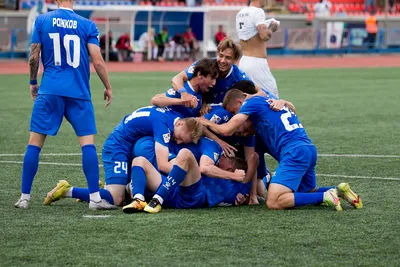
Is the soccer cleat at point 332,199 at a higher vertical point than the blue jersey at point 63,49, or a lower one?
lower

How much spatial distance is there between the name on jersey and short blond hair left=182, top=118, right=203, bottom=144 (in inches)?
52.9

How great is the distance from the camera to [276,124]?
8656mm

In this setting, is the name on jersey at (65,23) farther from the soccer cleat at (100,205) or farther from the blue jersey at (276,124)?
the blue jersey at (276,124)

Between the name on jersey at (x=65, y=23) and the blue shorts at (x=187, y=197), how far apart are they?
161cm

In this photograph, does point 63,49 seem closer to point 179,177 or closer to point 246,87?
point 179,177

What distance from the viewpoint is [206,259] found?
6.37 meters

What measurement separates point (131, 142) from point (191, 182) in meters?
0.89

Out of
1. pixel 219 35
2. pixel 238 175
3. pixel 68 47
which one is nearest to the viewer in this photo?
pixel 68 47

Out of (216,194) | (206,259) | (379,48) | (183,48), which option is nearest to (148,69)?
(183,48)

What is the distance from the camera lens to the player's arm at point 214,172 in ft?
28.0

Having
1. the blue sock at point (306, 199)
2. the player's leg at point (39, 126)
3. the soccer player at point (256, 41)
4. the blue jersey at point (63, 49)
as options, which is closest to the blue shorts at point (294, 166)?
the blue sock at point (306, 199)

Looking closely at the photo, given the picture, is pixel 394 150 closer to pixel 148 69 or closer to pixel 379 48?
pixel 148 69

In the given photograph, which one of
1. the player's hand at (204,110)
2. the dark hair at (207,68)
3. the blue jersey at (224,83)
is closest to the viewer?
the dark hair at (207,68)

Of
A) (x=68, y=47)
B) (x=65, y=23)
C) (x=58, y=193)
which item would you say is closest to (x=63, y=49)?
(x=68, y=47)
